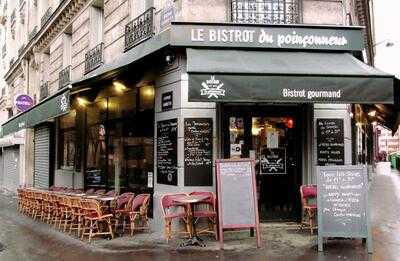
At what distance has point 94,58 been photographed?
634 inches

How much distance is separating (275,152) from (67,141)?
1043 cm

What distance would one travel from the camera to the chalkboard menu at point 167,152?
10875 millimetres

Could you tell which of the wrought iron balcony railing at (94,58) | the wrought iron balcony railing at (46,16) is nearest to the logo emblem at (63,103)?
the wrought iron balcony railing at (94,58)

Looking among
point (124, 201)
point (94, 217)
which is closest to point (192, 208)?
point (94, 217)

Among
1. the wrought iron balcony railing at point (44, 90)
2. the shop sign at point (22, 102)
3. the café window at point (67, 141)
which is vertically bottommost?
the café window at point (67, 141)

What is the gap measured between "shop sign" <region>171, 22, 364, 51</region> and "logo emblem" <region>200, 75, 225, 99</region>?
1.85 m

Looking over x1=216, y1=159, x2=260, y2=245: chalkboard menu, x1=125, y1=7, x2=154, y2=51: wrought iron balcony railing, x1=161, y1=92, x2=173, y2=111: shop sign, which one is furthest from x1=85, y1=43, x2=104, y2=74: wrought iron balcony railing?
x1=216, y1=159, x2=260, y2=245: chalkboard menu

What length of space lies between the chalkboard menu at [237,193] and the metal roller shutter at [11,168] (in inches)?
758

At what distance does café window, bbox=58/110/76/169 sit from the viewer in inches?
727

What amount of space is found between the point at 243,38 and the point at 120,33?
15.8ft

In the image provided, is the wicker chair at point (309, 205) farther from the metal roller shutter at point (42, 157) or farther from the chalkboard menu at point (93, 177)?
the metal roller shutter at point (42, 157)

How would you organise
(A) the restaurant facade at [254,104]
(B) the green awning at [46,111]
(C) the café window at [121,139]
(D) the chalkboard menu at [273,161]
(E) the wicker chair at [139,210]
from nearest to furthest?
(A) the restaurant facade at [254,104] → (E) the wicker chair at [139,210] → (D) the chalkboard menu at [273,161] → (B) the green awning at [46,111] → (C) the café window at [121,139]

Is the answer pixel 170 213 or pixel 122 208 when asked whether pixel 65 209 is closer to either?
pixel 122 208

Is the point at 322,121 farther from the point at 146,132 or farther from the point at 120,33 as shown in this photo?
the point at 120,33
